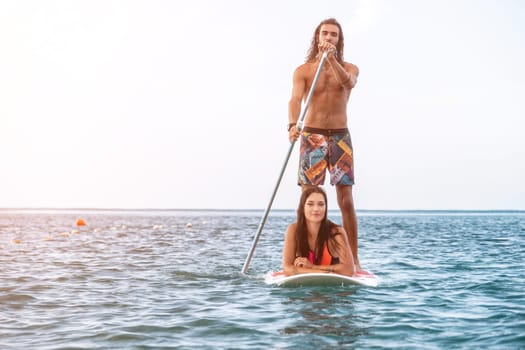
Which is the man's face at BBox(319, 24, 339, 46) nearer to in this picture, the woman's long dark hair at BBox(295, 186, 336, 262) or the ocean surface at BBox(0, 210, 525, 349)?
the woman's long dark hair at BBox(295, 186, 336, 262)

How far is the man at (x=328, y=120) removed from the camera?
11.2 meters

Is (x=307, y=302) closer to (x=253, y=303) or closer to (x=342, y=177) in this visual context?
(x=253, y=303)

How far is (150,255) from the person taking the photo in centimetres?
1948

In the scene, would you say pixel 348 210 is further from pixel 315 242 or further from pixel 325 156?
pixel 315 242

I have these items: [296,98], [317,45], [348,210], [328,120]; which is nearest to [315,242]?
[348,210]

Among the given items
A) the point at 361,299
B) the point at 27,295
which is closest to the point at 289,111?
the point at 361,299

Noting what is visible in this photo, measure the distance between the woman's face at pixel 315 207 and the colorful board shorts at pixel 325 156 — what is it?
2.71 feet

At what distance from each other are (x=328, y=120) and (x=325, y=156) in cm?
60

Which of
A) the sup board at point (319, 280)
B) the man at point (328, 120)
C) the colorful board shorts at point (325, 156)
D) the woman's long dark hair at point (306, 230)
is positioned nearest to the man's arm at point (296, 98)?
the man at point (328, 120)

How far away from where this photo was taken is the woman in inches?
409

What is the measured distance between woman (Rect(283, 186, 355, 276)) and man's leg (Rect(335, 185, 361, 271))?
0.95 m

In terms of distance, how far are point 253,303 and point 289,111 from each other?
3445mm

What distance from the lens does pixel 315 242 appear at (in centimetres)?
1075

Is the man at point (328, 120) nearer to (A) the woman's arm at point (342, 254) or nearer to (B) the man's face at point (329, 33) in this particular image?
(B) the man's face at point (329, 33)
